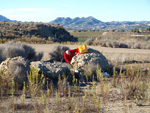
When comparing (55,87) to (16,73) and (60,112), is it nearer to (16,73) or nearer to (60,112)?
(16,73)

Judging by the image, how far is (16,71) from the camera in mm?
6438

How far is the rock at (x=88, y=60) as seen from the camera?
29.0ft

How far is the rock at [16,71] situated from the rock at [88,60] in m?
2.54

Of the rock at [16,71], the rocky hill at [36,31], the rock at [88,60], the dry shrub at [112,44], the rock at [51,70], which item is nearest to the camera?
the rock at [16,71]

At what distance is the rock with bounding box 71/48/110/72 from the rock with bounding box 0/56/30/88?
2.54 meters

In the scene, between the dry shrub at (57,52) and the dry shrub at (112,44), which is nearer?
the dry shrub at (57,52)

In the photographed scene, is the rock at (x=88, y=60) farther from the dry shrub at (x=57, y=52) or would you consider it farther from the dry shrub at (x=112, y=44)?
the dry shrub at (x=112, y=44)

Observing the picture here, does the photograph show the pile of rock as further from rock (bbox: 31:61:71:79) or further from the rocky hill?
the rocky hill

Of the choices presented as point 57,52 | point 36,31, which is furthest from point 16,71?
point 36,31

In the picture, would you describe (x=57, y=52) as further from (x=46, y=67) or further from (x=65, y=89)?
(x=65, y=89)

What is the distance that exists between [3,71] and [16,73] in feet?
2.35

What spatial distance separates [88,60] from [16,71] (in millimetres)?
3450

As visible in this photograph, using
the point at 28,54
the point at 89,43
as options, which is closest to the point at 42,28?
the point at 89,43

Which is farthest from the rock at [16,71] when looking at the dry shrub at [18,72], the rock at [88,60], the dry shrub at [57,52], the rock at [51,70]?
the dry shrub at [57,52]
